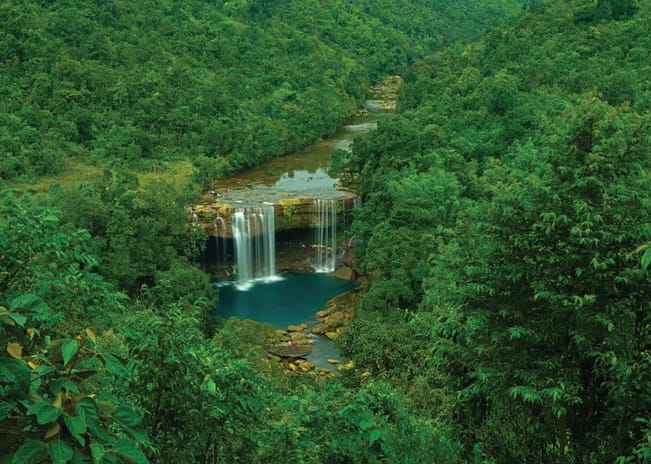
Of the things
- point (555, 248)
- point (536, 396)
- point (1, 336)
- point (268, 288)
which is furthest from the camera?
point (268, 288)

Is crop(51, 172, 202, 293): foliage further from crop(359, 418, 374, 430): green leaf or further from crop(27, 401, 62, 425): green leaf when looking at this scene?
crop(27, 401, 62, 425): green leaf

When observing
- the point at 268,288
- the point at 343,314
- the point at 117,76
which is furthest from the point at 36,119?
the point at 343,314

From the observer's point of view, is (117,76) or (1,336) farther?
(117,76)

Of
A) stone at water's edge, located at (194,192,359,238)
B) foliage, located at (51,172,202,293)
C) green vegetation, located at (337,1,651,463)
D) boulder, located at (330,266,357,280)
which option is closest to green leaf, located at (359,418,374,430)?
green vegetation, located at (337,1,651,463)

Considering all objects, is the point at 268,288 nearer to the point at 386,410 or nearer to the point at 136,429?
the point at 386,410

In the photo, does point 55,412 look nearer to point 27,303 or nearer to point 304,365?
point 27,303

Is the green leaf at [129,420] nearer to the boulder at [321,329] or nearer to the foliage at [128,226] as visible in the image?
the foliage at [128,226]
